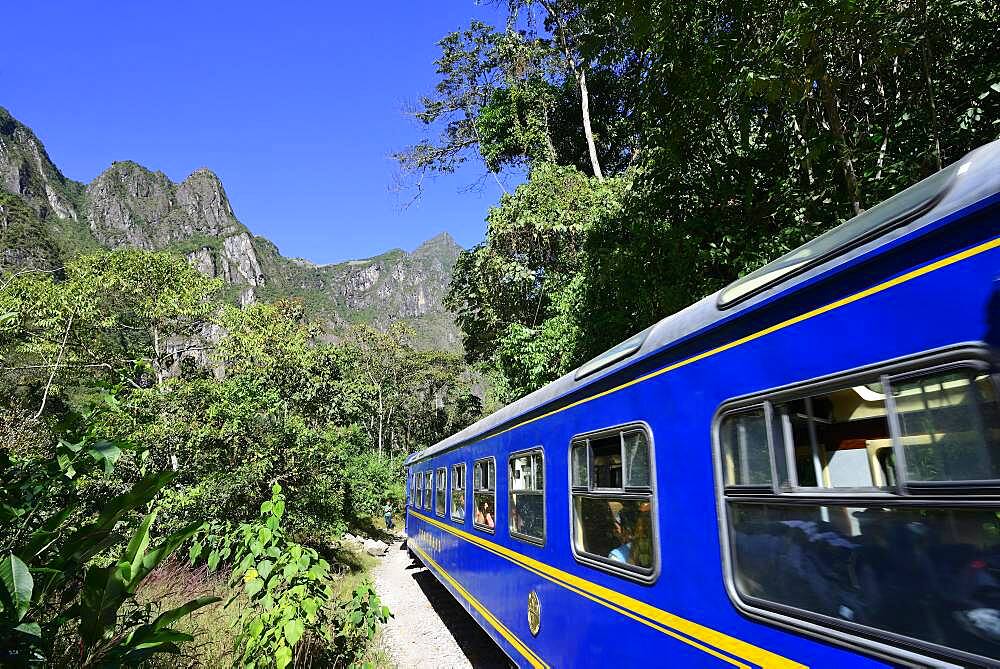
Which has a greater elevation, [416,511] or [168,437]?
[168,437]

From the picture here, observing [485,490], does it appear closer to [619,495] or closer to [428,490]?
[619,495]

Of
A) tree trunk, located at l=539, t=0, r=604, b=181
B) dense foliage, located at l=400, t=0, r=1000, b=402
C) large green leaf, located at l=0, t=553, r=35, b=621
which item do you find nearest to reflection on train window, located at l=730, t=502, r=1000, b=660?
large green leaf, located at l=0, t=553, r=35, b=621

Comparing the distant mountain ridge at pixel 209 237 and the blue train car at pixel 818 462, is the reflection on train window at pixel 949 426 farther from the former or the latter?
the distant mountain ridge at pixel 209 237

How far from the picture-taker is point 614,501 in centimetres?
346

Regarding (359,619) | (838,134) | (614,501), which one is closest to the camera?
(614,501)

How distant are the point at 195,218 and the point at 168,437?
593 feet

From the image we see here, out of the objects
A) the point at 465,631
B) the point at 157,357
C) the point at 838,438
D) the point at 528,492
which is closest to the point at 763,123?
the point at 528,492

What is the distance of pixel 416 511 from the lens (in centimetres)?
1283

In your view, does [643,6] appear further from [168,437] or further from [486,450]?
[168,437]

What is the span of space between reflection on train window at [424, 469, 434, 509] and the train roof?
25.4ft

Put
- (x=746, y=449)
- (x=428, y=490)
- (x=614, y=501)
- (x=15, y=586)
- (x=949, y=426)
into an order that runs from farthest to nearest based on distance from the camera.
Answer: (x=428, y=490) < (x=614, y=501) < (x=746, y=449) < (x=949, y=426) < (x=15, y=586)

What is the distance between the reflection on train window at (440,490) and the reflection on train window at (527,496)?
3.95 m

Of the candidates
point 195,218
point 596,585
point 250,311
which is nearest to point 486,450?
point 596,585

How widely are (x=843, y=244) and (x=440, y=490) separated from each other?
8.58m
